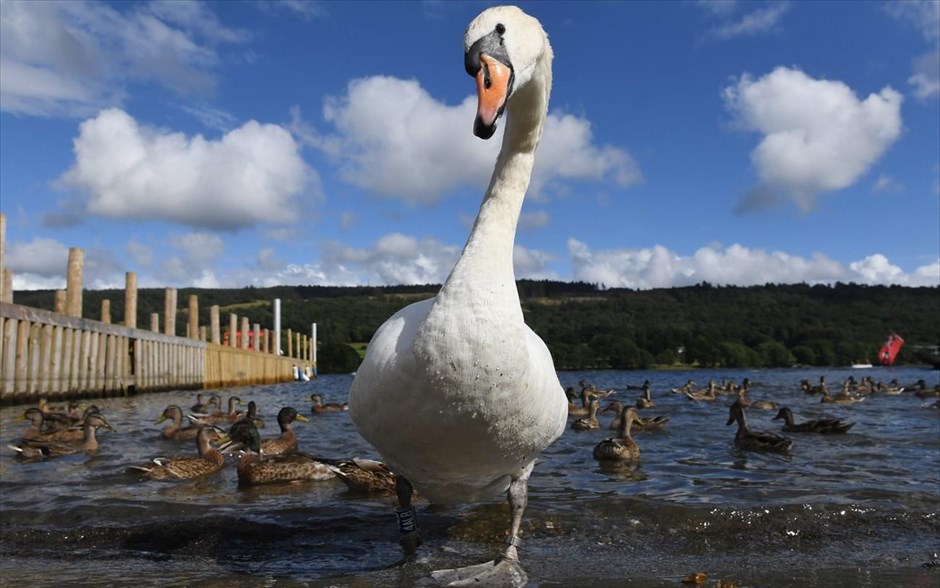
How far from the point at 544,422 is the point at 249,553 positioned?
2673 mm

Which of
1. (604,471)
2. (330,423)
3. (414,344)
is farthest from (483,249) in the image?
(330,423)

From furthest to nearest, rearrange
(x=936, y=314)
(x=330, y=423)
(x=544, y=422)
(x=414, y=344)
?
1. (x=936, y=314)
2. (x=330, y=423)
3. (x=544, y=422)
4. (x=414, y=344)

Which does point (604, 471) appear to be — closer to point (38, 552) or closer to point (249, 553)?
point (249, 553)

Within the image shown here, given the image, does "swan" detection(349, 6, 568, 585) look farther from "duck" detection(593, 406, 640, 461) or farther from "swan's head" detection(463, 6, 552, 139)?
"duck" detection(593, 406, 640, 461)

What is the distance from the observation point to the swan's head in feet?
11.2

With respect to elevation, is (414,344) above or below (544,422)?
above

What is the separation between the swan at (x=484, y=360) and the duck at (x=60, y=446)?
882 centimetres

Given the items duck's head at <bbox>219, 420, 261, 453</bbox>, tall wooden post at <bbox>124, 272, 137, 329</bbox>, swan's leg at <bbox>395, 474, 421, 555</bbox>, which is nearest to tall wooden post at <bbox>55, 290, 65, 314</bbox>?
tall wooden post at <bbox>124, 272, 137, 329</bbox>

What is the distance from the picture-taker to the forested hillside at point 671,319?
9931 cm

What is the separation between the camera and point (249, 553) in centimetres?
553

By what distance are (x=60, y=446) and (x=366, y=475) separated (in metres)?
6.27

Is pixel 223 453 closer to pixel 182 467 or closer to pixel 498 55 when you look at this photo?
pixel 182 467

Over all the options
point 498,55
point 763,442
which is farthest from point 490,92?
point 763,442

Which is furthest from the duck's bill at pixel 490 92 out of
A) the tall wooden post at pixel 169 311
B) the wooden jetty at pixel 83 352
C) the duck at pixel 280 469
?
the tall wooden post at pixel 169 311
